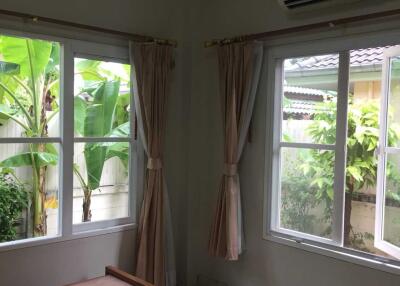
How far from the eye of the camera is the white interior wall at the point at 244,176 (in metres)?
2.56

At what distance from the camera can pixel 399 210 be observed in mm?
2367

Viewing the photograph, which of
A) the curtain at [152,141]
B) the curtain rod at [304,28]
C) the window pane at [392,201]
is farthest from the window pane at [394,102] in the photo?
the curtain at [152,141]

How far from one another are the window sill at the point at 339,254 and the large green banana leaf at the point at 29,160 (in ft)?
5.10

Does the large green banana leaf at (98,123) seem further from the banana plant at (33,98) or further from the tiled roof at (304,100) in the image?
the tiled roof at (304,100)

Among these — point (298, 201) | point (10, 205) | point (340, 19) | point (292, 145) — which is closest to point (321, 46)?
point (340, 19)

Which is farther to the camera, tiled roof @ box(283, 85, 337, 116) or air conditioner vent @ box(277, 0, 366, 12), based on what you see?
tiled roof @ box(283, 85, 337, 116)

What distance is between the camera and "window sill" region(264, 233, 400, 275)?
90.4 inches

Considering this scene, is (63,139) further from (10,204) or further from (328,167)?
(328,167)

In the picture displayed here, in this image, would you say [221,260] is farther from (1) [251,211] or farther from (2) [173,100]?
(2) [173,100]

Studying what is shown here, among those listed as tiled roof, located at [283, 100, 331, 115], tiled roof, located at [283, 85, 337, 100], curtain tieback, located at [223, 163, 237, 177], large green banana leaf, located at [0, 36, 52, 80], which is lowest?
curtain tieback, located at [223, 163, 237, 177]

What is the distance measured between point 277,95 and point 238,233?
101cm

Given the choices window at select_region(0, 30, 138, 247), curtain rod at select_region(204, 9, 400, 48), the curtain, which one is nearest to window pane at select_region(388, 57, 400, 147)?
curtain rod at select_region(204, 9, 400, 48)

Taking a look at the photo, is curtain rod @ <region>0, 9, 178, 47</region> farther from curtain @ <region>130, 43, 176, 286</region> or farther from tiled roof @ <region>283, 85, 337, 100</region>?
tiled roof @ <region>283, 85, 337, 100</region>

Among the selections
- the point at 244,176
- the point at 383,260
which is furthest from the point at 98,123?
the point at 383,260
